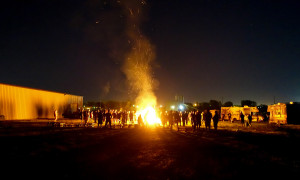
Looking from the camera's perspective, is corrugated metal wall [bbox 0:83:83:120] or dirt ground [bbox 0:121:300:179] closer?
dirt ground [bbox 0:121:300:179]

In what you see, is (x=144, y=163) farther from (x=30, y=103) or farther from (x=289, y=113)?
(x=289, y=113)

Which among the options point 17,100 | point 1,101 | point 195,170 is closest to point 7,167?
point 195,170

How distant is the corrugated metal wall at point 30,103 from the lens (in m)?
31.6

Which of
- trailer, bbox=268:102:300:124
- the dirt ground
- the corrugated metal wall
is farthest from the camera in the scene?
trailer, bbox=268:102:300:124

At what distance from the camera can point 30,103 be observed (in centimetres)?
3678

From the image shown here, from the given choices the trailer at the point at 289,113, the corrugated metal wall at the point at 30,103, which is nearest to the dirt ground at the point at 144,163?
the corrugated metal wall at the point at 30,103

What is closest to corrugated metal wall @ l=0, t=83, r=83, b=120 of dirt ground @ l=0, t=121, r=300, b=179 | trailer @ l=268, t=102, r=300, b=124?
dirt ground @ l=0, t=121, r=300, b=179

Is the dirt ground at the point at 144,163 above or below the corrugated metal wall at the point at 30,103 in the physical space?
below

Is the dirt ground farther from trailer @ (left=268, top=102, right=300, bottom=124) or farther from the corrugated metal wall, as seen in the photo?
trailer @ (left=268, top=102, right=300, bottom=124)

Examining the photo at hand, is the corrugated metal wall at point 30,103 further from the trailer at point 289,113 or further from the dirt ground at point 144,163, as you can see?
the trailer at point 289,113

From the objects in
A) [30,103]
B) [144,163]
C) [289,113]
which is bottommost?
[144,163]

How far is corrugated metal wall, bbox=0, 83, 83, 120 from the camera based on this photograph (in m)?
31.6

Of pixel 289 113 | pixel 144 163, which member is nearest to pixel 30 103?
pixel 144 163

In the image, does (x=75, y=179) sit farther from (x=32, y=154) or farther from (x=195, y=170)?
(x=32, y=154)
